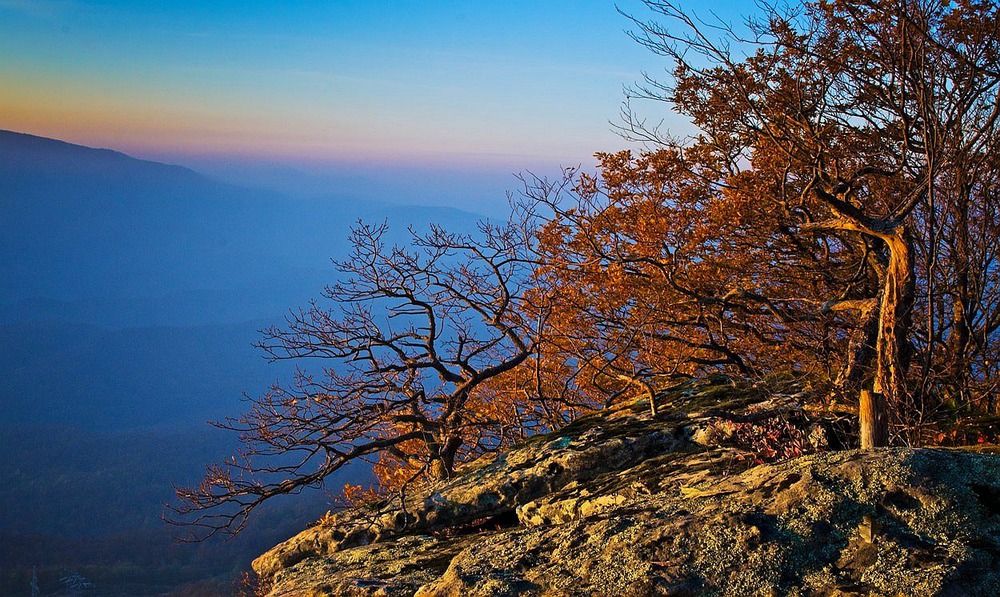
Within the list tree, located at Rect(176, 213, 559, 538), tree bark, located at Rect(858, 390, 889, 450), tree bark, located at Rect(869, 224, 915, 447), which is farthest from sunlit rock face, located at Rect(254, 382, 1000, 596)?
tree, located at Rect(176, 213, 559, 538)

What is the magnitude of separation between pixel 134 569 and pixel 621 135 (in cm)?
10634

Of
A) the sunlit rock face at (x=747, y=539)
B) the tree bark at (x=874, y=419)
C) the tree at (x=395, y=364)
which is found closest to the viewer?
the sunlit rock face at (x=747, y=539)

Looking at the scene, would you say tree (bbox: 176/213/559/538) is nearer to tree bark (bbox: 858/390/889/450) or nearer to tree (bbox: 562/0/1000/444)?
tree (bbox: 562/0/1000/444)

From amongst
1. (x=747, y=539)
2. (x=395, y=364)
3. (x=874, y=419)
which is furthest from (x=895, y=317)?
(x=395, y=364)

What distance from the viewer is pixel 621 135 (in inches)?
486

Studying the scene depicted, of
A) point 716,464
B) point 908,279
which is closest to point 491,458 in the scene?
point 716,464

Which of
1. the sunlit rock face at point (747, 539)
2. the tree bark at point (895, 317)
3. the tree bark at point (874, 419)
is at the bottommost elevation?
the sunlit rock face at point (747, 539)

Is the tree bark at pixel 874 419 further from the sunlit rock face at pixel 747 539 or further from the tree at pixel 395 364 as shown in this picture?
the tree at pixel 395 364

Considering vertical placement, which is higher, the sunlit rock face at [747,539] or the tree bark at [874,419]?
the tree bark at [874,419]

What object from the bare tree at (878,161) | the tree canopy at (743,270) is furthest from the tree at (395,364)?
the bare tree at (878,161)

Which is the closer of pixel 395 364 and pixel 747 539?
pixel 747 539

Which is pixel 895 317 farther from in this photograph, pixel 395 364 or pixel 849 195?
pixel 395 364

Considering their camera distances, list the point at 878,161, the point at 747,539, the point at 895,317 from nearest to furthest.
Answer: the point at 747,539
the point at 895,317
the point at 878,161

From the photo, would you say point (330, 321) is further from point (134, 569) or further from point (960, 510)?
point (134, 569)
